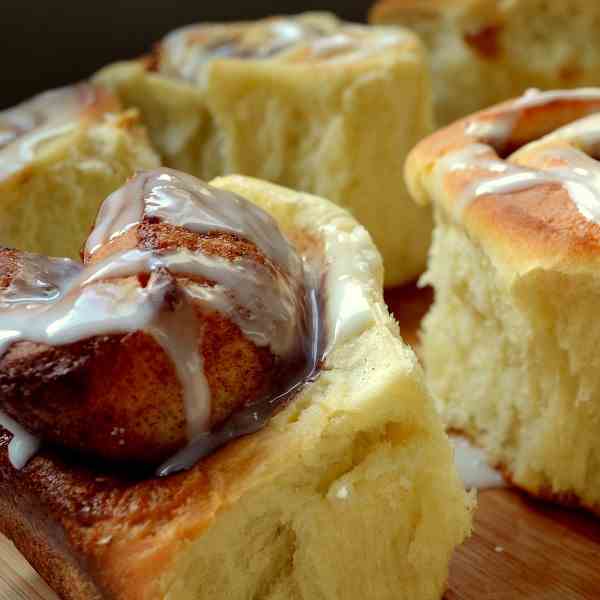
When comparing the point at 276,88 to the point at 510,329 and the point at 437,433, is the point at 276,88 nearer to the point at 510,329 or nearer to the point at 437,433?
the point at 510,329

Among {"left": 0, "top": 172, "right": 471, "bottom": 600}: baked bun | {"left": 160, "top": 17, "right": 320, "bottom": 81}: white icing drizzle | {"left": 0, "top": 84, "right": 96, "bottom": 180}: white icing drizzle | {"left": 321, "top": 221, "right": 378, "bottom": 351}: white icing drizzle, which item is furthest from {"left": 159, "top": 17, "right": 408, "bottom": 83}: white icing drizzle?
{"left": 0, "top": 172, "right": 471, "bottom": 600}: baked bun

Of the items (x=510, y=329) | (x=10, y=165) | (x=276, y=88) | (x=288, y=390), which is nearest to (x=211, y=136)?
(x=276, y=88)

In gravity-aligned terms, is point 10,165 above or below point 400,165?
above

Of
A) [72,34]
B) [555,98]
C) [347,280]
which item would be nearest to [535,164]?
[555,98]

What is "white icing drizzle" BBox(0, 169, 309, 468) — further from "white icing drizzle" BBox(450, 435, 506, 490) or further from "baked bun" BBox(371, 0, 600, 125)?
"baked bun" BBox(371, 0, 600, 125)

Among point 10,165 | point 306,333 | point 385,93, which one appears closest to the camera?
point 306,333

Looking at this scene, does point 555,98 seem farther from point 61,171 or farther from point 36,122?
point 36,122

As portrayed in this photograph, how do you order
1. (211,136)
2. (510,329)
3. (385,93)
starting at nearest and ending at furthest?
(510,329)
(385,93)
(211,136)
